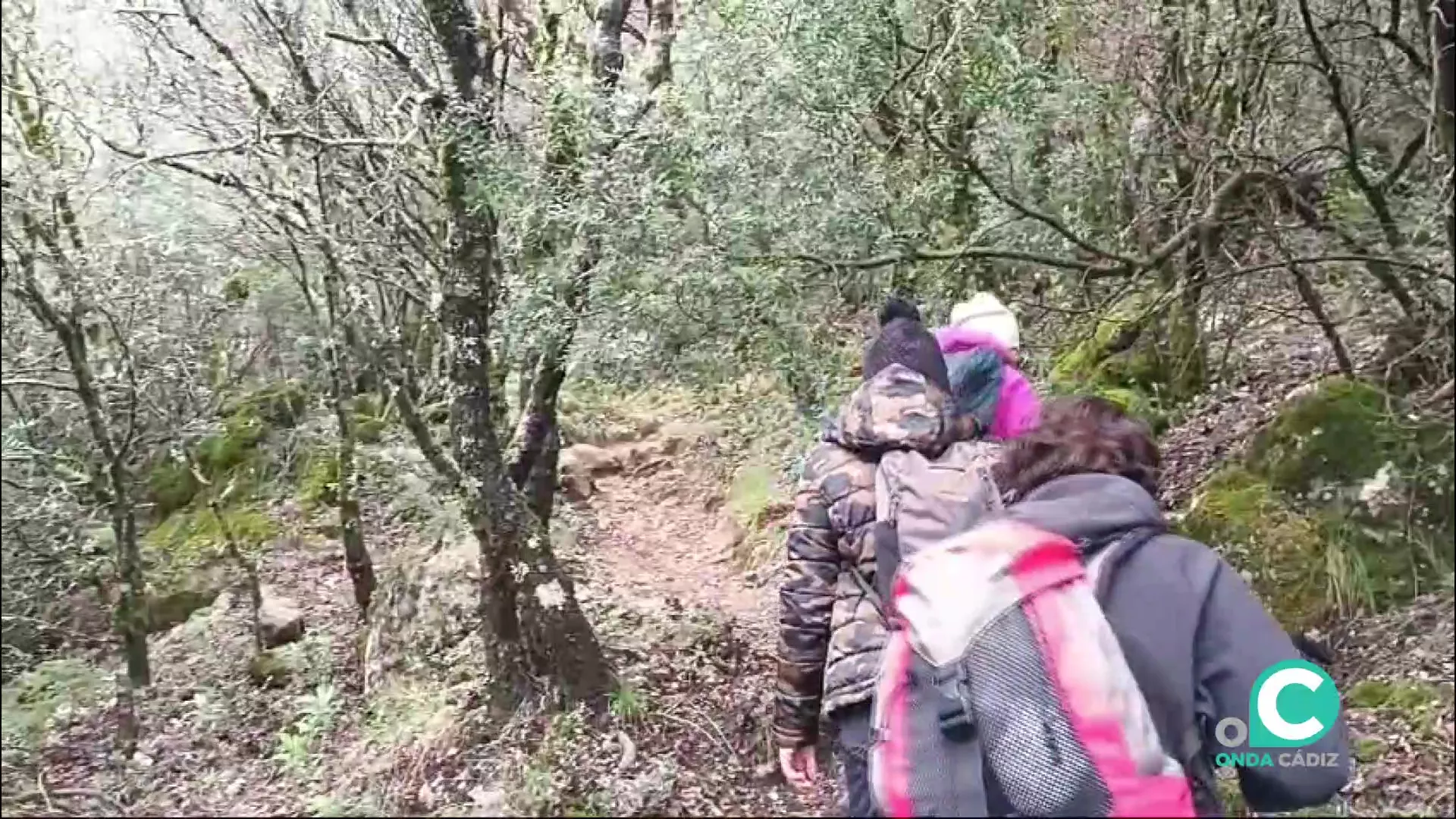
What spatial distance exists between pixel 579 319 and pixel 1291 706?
3.20 metres

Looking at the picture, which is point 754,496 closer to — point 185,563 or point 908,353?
point 185,563

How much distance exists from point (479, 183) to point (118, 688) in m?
2.33

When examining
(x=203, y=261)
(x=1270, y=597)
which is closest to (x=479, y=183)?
(x=203, y=261)

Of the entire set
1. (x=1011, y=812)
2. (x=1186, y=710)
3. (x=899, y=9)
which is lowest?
(x=1011, y=812)

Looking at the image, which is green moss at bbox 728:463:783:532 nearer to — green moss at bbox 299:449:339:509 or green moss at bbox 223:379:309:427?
green moss at bbox 299:449:339:509

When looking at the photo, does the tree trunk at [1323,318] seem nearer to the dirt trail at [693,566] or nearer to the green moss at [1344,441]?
the green moss at [1344,441]

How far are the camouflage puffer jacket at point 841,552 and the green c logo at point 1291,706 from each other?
1043 millimetres

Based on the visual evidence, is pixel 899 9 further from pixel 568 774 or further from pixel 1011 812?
pixel 1011 812

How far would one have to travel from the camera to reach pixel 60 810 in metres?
3.83

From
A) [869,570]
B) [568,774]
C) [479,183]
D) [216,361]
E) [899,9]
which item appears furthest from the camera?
[899,9]

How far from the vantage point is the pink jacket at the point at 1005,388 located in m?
4.87

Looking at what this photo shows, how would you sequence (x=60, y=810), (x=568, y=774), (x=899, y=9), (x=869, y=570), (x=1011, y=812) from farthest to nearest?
(x=899, y=9)
(x=568, y=774)
(x=60, y=810)
(x=869, y=570)
(x=1011, y=812)

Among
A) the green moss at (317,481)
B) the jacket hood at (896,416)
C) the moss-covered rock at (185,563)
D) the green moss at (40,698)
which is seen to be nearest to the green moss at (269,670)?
the moss-covered rock at (185,563)

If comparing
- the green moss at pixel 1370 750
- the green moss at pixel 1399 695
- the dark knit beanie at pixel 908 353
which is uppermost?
the dark knit beanie at pixel 908 353
